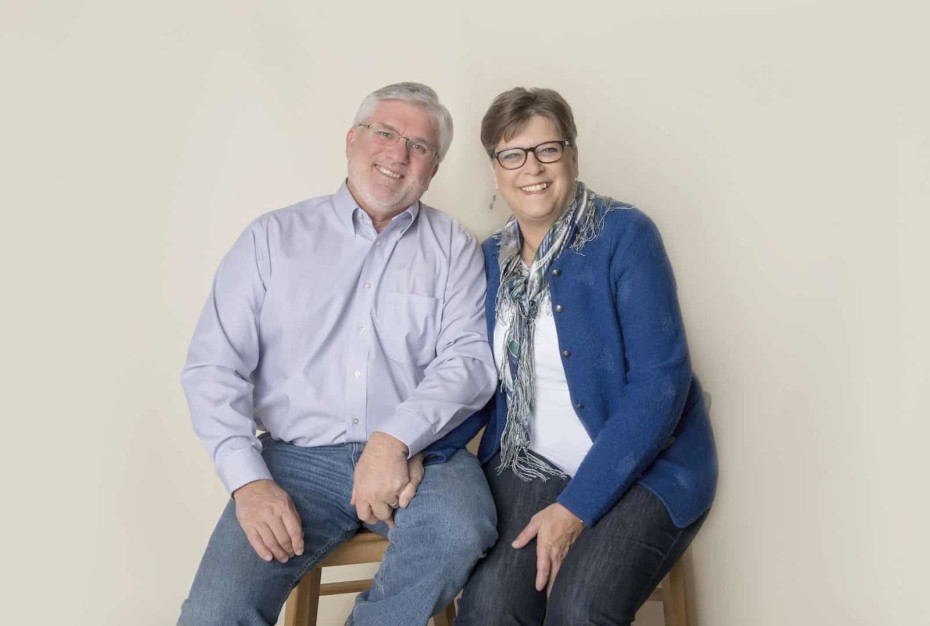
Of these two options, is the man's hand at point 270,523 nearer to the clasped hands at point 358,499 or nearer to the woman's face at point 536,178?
the clasped hands at point 358,499

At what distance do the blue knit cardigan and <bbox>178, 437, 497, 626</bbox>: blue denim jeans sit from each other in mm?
182

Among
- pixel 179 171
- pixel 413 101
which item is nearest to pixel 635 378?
pixel 413 101

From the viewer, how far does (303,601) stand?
225cm

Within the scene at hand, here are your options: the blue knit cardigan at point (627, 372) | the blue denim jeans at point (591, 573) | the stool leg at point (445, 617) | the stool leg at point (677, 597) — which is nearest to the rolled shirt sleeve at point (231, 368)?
the blue knit cardigan at point (627, 372)

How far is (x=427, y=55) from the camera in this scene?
2.92 m

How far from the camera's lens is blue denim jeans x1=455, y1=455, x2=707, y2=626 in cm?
186

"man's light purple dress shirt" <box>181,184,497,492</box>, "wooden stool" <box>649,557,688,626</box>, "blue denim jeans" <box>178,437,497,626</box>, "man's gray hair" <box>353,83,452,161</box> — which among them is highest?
"man's gray hair" <box>353,83,452,161</box>

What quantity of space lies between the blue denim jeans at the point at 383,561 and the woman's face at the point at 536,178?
2.07 ft

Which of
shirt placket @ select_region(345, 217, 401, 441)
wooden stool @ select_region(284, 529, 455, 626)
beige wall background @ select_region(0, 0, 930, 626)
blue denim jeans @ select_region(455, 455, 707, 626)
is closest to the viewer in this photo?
blue denim jeans @ select_region(455, 455, 707, 626)

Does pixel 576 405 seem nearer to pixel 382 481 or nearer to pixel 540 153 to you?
pixel 382 481

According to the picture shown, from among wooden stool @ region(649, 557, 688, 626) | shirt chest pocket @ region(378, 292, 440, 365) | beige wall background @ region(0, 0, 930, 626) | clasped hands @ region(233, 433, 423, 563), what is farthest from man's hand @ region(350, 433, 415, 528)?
beige wall background @ region(0, 0, 930, 626)

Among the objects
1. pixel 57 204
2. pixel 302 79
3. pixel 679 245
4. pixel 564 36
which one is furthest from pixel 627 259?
pixel 57 204

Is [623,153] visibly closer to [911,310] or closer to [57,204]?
[911,310]

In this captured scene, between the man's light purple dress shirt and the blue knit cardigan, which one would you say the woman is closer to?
the blue knit cardigan
